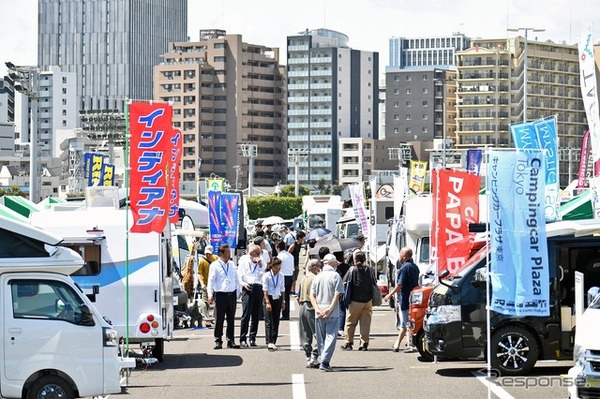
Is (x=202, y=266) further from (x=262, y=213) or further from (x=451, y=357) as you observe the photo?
(x=262, y=213)

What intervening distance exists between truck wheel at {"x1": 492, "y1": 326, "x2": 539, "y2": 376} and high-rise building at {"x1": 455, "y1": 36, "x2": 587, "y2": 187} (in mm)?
128222

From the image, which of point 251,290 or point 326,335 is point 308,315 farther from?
point 251,290

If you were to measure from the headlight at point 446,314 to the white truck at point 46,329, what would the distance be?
5.07m

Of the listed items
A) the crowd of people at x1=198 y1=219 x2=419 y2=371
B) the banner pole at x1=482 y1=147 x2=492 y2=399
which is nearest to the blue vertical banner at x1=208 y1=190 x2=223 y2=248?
the crowd of people at x1=198 y1=219 x2=419 y2=371

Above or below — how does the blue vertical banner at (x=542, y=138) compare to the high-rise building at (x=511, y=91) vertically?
below

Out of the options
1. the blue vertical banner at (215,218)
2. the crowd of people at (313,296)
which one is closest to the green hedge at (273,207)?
the blue vertical banner at (215,218)

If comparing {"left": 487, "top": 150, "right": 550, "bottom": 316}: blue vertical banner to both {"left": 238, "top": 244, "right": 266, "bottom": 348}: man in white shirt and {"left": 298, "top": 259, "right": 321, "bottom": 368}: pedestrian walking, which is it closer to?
{"left": 298, "top": 259, "right": 321, "bottom": 368}: pedestrian walking

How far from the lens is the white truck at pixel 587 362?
1198 centimetres

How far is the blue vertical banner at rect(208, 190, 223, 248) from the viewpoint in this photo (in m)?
34.5

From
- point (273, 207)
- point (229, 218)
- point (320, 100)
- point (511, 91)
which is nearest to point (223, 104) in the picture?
point (320, 100)

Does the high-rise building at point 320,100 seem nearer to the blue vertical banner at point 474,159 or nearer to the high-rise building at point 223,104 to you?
the high-rise building at point 223,104

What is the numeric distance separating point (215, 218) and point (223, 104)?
124318 millimetres

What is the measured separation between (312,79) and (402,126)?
13482 mm

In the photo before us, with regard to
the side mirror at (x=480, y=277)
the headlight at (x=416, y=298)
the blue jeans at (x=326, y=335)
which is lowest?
the blue jeans at (x=326, y=335)
